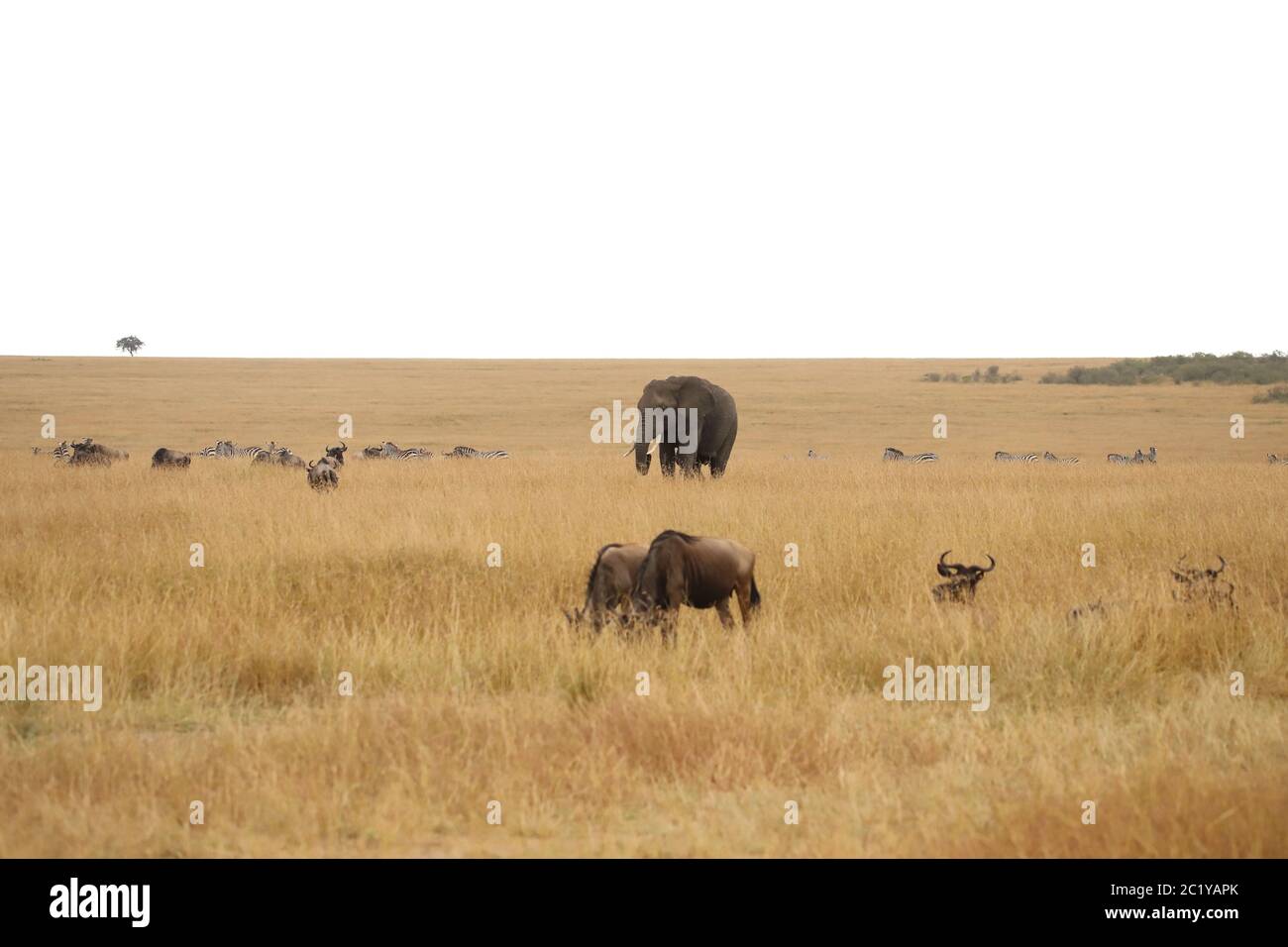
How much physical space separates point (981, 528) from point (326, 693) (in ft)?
26.9

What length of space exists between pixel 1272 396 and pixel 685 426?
146 feet

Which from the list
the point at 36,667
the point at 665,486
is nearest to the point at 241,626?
the point at 36,667

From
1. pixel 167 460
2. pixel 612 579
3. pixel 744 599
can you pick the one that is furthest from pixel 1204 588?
pixel 167 460

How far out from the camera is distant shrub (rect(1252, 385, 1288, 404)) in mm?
54094

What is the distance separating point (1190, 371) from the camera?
70625 mm

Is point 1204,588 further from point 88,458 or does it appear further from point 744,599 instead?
point 88,458

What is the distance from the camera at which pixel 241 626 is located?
26.9 ft

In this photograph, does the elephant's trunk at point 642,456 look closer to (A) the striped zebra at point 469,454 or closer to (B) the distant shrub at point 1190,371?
(A) the striped zebra at point 469,454

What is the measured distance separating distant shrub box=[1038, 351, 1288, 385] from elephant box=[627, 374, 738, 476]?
174ft

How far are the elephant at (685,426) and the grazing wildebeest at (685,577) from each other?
12199 mm

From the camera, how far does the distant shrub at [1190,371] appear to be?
67000 mm

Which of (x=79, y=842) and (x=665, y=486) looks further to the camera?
(x=665, y=486)
